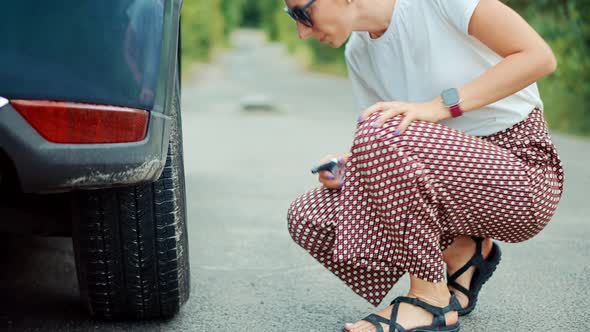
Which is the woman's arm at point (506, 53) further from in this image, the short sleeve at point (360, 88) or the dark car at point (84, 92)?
the dark car at point (84, 92)

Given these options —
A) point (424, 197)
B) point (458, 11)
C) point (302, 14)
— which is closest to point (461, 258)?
point (424, 197)

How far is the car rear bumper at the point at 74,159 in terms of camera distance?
1.50m

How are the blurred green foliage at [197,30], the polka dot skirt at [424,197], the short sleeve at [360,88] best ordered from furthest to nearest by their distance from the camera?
the blurred green foliage at [197,30] < the short sleeve at [360,88] < the polka dot skirt at [424,197]

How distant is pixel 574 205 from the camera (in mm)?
3984

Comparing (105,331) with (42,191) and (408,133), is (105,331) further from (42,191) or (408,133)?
(408,133)

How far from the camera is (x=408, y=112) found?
74.1 inches

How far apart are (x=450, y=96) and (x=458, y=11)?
22 cm

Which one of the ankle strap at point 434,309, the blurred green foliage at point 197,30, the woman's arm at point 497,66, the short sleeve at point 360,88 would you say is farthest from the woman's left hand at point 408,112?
the blurred green foliage at point 197,30

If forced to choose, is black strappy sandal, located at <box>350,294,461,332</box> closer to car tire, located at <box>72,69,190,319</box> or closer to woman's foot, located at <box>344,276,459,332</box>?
woman's foot, located at <box>344,276,459,332</box>

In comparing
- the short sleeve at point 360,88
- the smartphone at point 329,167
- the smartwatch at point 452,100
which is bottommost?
the smartphone at point 329,167

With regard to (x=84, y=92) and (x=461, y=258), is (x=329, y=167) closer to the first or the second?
(x=461, y=258)

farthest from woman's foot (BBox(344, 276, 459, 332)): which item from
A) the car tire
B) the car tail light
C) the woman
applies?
the car tail light

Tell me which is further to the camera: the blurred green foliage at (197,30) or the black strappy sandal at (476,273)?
the blurred green foliage at (197,30)

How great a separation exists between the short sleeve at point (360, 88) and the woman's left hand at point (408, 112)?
33 centimetres
